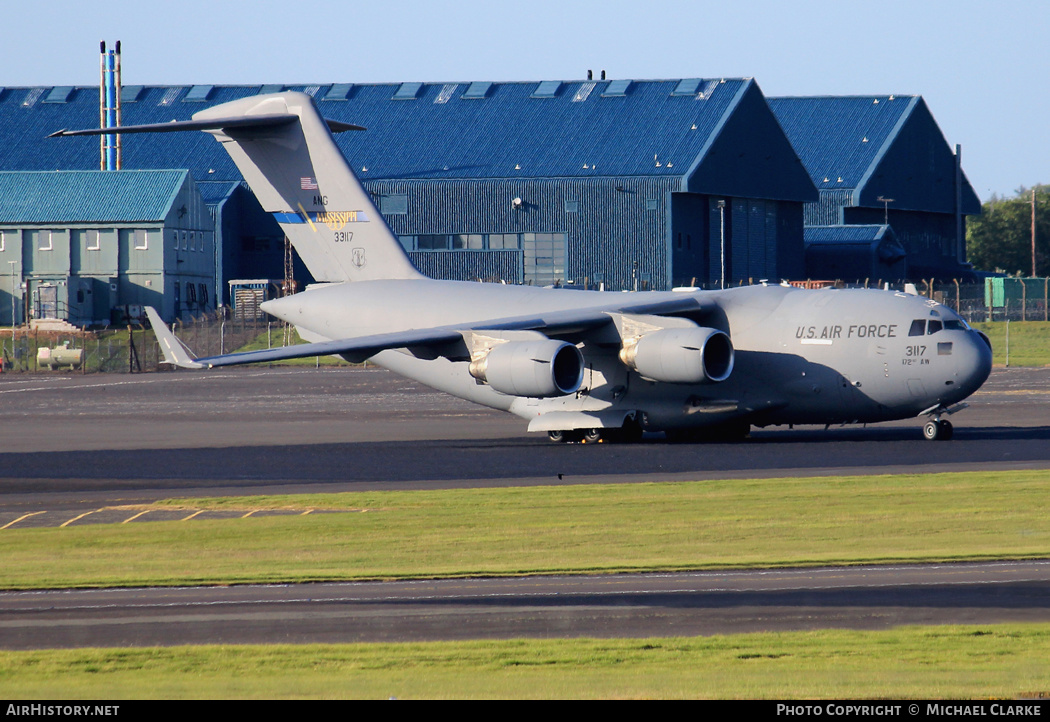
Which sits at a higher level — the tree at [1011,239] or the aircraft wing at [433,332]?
the tree at [1011,239]

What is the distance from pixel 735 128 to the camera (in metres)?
78.6

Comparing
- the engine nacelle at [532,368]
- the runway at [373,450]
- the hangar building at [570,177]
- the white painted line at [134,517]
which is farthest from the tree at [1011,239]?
the white painted line at [134,517]

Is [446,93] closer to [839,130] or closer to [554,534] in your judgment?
[839,130]

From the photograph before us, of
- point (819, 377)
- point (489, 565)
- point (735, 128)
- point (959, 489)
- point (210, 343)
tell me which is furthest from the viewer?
point (735, 128)

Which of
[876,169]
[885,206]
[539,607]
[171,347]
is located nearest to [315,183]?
[171,347]

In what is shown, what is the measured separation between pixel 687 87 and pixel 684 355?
55.2 m

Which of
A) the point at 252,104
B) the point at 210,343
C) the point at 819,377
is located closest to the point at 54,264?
the point at 210,343

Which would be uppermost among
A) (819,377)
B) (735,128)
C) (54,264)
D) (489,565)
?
(735,128)

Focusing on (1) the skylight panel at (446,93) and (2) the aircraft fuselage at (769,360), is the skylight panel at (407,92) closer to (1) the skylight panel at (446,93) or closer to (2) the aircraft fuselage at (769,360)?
(1) the skylight panel at (446,93)

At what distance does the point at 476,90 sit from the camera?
82.7 m

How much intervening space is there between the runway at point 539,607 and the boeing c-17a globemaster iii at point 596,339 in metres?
13.0

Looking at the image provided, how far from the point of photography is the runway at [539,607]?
1133cm
